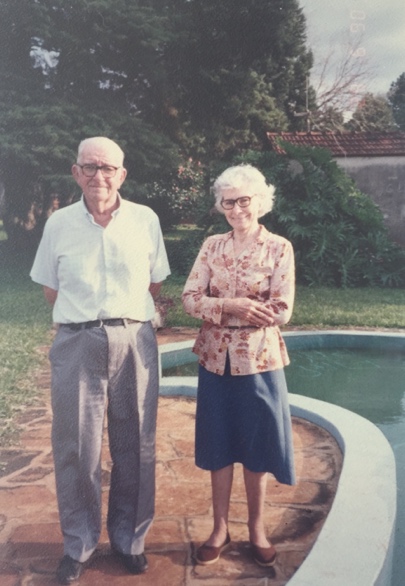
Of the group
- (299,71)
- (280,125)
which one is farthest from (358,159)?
(299,71)

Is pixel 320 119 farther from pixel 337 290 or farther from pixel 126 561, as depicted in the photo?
pixel 126 561

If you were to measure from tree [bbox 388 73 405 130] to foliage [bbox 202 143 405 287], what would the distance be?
2913mm

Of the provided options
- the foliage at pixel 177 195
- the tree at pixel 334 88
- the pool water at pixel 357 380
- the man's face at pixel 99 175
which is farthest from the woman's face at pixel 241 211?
the foliage at pixel 177 195

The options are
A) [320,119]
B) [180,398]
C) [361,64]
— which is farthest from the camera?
[320,119]

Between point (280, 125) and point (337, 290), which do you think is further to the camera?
point (280, 125)

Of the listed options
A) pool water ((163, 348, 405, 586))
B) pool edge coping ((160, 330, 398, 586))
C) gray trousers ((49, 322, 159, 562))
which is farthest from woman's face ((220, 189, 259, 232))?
pool water ((163, 348, 405, 586))

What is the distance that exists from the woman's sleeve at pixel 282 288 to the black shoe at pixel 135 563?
43.7 inches

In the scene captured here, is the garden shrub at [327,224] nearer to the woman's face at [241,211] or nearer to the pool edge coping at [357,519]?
the pool edge coping at [357,519]

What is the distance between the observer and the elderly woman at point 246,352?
8.27 ft

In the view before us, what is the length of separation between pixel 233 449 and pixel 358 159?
13.5m

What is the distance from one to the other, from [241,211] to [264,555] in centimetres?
141

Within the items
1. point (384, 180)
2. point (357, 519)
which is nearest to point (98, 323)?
point (357, 519)

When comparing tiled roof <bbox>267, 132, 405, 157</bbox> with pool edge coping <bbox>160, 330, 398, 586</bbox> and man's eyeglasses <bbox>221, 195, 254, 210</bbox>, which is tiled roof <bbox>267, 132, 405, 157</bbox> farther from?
man's eyeglasses <bbox>221, 195, 254, 210</bbox>

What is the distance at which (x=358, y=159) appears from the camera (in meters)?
15.1
